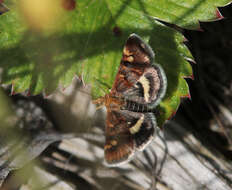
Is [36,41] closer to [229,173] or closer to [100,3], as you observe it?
[100,3]

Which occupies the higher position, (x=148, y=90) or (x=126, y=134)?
(x=148, y=90)

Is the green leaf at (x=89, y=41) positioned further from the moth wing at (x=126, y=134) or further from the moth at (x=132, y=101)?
the moth wing at (x=126, y=134)

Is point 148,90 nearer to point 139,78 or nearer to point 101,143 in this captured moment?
point 139,78

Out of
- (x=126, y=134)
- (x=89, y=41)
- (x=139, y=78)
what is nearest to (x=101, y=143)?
(x=126, y=134)

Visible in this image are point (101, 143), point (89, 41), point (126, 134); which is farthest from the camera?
point (101, 143)

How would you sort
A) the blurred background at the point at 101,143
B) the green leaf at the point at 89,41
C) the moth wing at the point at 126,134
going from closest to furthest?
the moth wing at the point at 126,134
the green leaf at the point at 89,41
the blurred background at the point at 101,143

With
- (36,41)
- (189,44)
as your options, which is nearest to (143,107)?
(36,41)

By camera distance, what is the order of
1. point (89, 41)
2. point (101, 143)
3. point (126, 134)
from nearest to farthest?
point (126, 134), point (89, 41), point (101, 143)

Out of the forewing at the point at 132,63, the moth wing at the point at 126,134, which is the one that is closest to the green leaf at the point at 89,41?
the forewing at the point at 132,63
